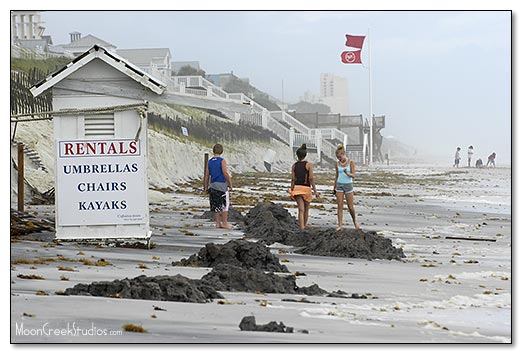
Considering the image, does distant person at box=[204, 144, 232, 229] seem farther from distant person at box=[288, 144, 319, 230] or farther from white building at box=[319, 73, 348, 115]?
white building at box=[319, 73, 348, 115]

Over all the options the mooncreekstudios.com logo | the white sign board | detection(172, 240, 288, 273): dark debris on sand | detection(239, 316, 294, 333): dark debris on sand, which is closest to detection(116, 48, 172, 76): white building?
the white sign board

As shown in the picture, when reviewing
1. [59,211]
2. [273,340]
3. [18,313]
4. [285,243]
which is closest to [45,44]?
[59,211]

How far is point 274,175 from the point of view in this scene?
1322 cm

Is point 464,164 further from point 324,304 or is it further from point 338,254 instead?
point 324,304

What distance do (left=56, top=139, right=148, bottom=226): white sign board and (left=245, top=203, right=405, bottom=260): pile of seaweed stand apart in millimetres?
1763

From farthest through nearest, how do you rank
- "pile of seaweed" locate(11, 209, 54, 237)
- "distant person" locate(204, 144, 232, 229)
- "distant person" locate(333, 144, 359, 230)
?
"distant person" locate(204, 144, 232, 229) → "distant person" locate(333, 144, 359, 230) → "pile of seaweed" locate(11, 209, 54, 237)

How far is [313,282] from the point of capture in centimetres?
838

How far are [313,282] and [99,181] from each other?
7.28 feet

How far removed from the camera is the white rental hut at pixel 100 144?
9188mm

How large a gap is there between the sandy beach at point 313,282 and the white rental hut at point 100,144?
272mm

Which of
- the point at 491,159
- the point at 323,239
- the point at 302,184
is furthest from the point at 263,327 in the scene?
the point at 491,159

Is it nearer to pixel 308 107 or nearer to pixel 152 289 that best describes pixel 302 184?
pixel 308 107

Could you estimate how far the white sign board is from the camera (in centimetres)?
919

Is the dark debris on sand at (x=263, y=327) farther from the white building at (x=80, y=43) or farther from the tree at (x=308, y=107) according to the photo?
the tree at (x=308, y=107)
